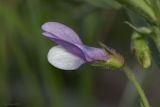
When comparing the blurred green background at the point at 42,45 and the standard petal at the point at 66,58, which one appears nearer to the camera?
the standard petal at the point at 66,58

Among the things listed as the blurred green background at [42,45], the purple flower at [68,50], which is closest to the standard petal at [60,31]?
the purple flower at [68,50]

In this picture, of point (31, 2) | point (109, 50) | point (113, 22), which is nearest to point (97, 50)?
point (109, 50)

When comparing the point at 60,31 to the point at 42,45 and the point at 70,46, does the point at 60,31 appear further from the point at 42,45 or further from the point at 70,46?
the point at 42,45

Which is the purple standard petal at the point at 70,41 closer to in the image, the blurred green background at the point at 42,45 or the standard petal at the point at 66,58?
the standard petal at the point at 66,58

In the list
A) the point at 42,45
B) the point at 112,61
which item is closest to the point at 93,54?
the point at 112,61

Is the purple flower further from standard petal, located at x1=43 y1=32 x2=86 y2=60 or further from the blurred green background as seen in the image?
the blurred green background

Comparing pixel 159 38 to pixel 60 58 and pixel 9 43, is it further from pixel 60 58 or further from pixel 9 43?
pixel 9 43

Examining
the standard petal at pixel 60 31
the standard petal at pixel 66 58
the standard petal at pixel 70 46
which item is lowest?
the standard petal at pixel 66 58

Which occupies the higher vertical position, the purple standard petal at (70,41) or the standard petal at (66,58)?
the purple standard petal at (70,41)
